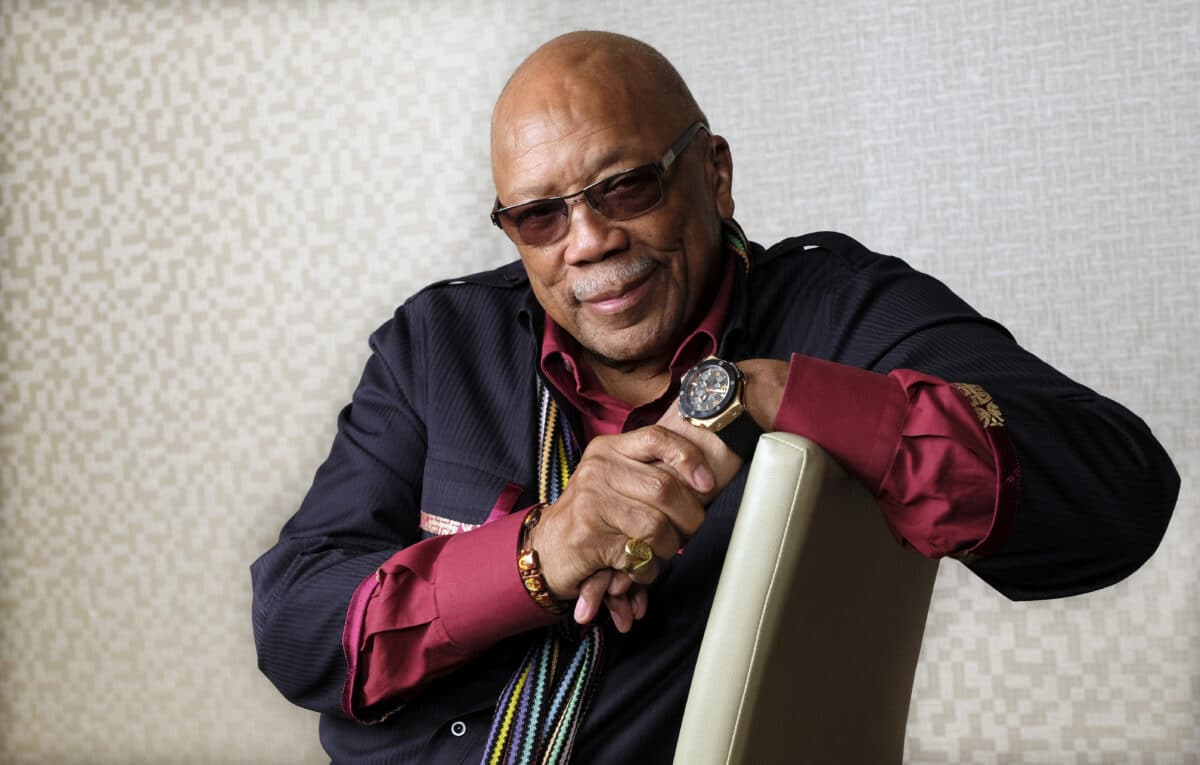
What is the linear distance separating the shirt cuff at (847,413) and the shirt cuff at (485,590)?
1.14 feet

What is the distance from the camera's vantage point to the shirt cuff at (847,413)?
1.14m

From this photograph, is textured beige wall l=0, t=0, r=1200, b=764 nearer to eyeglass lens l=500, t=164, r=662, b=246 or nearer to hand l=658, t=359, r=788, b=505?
eyeglass lens l=500, t=164, r=662, b=246

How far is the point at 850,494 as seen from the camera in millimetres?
1148

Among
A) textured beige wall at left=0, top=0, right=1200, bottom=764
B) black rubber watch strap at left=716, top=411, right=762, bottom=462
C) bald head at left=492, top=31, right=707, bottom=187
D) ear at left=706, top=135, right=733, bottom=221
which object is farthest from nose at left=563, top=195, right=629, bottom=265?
textured beige wall at left=0, top=0, right=1200, bottom=764

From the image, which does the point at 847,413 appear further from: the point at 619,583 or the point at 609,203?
the point at 609,203

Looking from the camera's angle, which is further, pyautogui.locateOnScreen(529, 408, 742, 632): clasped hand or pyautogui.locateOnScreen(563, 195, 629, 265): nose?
pyautogui.locateOnScreen(563, 195, 629, 265): nose

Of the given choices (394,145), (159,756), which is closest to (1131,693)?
(394,145)

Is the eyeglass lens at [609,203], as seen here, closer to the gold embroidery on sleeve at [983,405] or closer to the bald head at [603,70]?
the bald head at [603,70]

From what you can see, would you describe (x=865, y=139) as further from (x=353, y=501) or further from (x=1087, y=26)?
(x=353, y=501)

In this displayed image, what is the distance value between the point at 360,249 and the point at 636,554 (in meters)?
1.80

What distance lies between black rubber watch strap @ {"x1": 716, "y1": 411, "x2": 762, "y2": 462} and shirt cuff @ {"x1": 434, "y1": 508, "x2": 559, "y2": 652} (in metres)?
0.27

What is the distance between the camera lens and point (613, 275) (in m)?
1.57

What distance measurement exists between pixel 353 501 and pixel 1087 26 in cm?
175

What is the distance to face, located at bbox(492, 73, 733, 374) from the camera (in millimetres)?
1562
